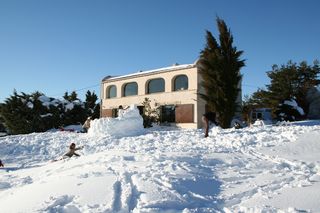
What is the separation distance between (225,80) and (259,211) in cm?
1628

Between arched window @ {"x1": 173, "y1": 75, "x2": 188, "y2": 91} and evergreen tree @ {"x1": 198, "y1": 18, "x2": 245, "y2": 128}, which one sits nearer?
evergreen tree @ {"x1": 198, "y1": 18, "x2": 245, "y2": 128}

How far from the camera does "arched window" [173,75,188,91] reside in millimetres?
28261

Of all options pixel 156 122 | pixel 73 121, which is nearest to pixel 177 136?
pixel 156 122

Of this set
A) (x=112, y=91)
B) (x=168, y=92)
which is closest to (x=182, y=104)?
(x=168, y=92)

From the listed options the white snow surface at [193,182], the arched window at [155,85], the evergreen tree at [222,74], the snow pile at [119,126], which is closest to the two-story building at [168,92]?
the arched window at [155,85]

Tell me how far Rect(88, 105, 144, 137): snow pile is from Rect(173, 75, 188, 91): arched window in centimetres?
963

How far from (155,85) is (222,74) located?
10.8 meters

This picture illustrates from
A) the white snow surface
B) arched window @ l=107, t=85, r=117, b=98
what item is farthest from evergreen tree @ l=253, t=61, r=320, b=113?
the white snow surface

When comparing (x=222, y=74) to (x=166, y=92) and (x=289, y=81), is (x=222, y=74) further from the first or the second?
(x=289, y=81)

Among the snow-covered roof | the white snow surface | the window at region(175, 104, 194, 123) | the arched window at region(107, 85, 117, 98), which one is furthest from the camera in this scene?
the arched window at region(107, 85, 117, 98)

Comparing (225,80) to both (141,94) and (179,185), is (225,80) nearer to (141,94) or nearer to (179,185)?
(141,94)

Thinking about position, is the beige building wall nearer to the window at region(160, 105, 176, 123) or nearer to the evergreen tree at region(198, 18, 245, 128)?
the window at region(160, 105, 176, 123)

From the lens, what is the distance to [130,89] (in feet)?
108

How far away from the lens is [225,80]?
2102 centimetres
